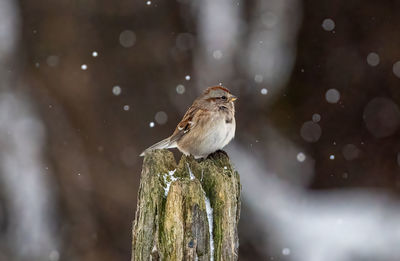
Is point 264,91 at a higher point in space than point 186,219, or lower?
higher

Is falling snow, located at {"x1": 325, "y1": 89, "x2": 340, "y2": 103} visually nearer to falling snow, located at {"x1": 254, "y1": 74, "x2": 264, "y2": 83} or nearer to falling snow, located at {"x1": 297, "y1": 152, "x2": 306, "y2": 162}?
falling snow, located at {"x1": 297, "y1": 152, "x2": 306, "y2": 162}

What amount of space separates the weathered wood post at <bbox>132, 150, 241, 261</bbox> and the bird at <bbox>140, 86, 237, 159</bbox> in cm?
188

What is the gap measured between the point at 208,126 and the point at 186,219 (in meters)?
2.25

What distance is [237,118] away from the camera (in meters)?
7.94

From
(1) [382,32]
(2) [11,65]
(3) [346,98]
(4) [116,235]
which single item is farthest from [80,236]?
(1) [382,32]

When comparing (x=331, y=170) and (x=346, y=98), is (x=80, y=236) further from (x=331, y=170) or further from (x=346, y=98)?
(x=346, y=98)

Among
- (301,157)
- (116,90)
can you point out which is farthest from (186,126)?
(301,157)

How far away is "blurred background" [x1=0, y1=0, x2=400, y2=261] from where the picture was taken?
25.6ft

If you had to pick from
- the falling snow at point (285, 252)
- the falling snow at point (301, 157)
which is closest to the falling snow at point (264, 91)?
the falling snow at point (301, 157)

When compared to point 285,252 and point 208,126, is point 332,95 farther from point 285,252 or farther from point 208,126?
point 208,126

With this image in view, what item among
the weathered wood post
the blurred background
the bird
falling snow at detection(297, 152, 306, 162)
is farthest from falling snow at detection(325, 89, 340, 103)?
the weathered wood post

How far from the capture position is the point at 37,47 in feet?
27.3

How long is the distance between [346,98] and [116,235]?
4099 mm

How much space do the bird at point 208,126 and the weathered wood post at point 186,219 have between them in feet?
6.18
